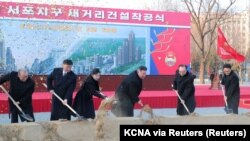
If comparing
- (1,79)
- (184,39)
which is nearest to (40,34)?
(184,39)

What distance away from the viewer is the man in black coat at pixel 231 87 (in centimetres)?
786

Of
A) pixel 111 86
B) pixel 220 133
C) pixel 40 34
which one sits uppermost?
pixel 40 34

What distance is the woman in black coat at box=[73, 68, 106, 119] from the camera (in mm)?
6664

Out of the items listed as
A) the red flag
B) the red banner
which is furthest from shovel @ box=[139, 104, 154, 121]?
the red banner

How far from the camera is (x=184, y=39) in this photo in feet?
61.8

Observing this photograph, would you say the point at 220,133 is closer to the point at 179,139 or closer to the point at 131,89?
the point at 179,139

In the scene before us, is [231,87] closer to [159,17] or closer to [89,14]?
[89,14]

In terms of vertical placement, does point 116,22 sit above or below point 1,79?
above

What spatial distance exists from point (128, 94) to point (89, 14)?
436 inches

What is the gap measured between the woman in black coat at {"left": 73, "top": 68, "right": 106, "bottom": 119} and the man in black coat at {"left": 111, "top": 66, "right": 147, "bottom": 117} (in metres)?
0.43

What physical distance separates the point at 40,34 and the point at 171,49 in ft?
18.6

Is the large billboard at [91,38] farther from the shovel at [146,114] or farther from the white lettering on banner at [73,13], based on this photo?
the shovel at [146,114]

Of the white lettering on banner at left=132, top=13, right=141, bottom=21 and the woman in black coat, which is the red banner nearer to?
the white lettering on banner at left=132, top=13, right=141, bottom=21

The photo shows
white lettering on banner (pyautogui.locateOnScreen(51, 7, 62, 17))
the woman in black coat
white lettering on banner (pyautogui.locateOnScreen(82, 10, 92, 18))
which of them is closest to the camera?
the woman in black coat
